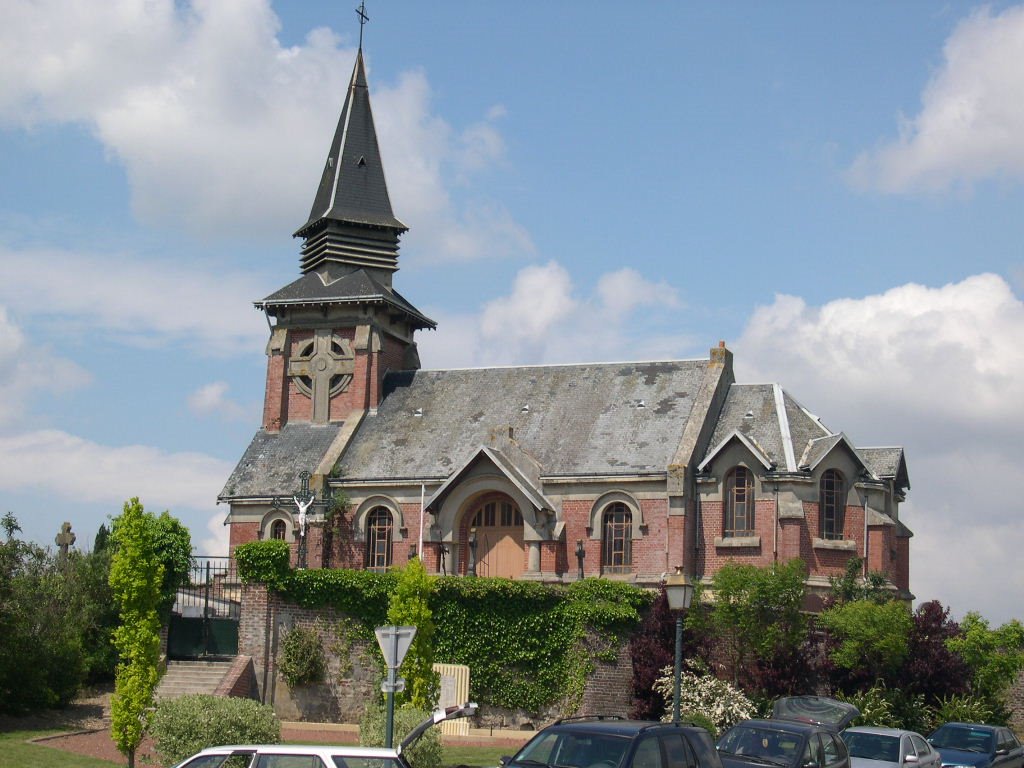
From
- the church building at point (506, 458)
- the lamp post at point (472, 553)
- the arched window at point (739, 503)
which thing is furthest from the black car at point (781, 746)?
the lamp post at point (472, 553)

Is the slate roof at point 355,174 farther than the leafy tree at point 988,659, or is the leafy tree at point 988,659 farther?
the slate roof at point 355,174

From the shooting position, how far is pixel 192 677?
35219 mm

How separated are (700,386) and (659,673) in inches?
441

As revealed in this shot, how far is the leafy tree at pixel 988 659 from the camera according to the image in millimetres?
37531

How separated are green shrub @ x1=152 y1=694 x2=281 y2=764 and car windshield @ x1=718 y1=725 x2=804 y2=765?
311 inches

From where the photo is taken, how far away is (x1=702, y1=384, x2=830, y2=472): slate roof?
41.5 metres

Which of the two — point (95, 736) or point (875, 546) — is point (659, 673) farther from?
point (95, 736)

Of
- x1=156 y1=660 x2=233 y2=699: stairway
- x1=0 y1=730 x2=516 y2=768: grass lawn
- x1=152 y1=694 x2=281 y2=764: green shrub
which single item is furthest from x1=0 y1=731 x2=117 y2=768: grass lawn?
x1=156 y1=660 x2=233 y2=699: stairway

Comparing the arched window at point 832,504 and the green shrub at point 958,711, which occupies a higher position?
the arched window at point 832,504

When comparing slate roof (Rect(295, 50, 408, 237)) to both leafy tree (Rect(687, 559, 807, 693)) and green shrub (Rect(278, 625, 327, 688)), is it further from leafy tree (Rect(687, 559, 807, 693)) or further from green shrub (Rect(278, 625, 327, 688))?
leafy tree (Rect(687, 559, 807, 693))

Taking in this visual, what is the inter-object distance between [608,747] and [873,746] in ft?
27.7

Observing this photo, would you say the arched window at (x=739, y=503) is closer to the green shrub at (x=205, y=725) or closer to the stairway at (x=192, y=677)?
the stairway at (x=192, y=677)

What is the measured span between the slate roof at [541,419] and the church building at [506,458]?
0.06m

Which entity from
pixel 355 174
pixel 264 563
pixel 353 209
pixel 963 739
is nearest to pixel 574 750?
pixel 963 739
